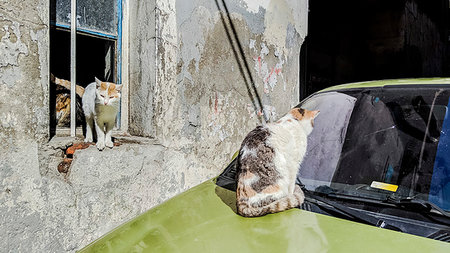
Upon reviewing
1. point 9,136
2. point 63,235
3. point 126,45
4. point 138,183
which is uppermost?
point 126,45

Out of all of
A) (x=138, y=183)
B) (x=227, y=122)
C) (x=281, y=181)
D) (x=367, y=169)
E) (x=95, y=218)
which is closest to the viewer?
(x=281, y=181)

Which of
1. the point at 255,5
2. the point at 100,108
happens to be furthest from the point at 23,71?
the point at 255,5

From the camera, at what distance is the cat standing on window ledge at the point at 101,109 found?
9.82 ft

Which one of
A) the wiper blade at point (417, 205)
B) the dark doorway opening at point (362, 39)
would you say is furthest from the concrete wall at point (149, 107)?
the dark doorway opening at point (362, 39)

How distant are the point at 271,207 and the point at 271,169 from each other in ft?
0.78

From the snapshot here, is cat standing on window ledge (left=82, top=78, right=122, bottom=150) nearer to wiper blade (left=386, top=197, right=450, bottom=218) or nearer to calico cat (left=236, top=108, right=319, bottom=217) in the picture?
calico cat (left=236, top=108, right=319, bottom=217)

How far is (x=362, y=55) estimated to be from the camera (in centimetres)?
896

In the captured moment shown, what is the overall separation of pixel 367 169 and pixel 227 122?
8.72ft

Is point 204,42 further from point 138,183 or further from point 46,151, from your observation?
point 46,151

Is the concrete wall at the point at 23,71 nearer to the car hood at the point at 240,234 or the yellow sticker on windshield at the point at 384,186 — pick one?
the car hood at the point at 240,234

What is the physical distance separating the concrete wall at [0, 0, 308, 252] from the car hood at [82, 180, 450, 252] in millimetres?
1437

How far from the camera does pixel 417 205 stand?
4.76ft

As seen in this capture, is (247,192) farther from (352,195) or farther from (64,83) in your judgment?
(64,83)

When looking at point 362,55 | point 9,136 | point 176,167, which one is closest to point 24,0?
point 9,136
